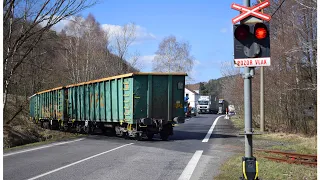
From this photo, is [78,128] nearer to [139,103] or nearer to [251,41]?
[139,103]

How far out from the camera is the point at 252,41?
5.81 meters

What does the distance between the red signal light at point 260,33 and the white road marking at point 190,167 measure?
411cm

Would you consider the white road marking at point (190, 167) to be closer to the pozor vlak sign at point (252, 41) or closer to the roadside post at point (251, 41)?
the roadside post at point (251, 41)

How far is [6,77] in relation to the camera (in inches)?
886

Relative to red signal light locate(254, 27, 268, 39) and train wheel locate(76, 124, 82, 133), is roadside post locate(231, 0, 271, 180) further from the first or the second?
train wheel locate(76, 124, 82, 133)

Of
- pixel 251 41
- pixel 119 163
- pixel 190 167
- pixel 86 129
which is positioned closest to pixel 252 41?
pixel 251 41

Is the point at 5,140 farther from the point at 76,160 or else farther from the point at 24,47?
the point at 76,160

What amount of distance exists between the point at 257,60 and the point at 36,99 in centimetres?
3316

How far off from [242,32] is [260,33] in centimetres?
26

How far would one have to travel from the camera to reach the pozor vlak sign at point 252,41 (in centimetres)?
577

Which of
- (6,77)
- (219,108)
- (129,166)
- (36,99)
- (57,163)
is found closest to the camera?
(129,166)

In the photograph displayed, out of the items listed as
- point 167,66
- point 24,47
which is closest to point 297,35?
point 24,47

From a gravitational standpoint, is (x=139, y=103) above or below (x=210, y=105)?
above

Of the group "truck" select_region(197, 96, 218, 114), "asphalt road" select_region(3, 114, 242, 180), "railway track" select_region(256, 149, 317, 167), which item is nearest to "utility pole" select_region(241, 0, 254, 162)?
"asphalt road" select_region(3, 114, 242, 180)
